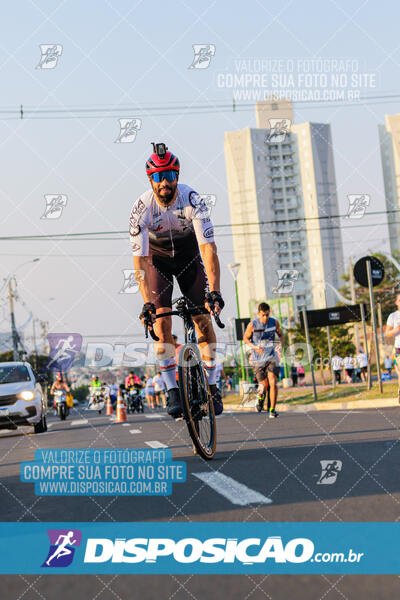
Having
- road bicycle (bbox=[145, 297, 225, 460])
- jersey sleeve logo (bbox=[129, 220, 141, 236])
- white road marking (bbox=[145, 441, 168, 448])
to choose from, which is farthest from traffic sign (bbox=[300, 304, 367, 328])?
jersey sleeve logo (bbox=[129, 220, 141, 236])

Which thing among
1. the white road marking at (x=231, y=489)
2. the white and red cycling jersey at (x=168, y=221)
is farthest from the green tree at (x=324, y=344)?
the white road marking at (x=231, y=489)

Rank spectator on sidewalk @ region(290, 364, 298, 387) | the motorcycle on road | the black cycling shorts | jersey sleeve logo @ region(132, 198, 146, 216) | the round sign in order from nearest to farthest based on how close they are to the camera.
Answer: jersey sleeve logo @ region(132, 198, 146, 216) → the black cycling shorts → the round sign → the motorcycle on road → spectator on sidewalk @ region(290, 364, 298, 387)

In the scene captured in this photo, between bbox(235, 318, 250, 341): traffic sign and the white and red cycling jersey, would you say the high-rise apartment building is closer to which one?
bbox(235, 318, 250, 341): traffic sign

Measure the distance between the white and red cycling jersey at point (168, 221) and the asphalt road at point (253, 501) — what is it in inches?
78.4

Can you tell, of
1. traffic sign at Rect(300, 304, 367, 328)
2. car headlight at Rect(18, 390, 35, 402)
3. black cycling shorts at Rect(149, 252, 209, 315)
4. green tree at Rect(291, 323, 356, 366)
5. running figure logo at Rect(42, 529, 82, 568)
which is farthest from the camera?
green tree at Rect(291, 323, 356, 366)

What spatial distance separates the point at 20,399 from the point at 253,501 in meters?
14.2

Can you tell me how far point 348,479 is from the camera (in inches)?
229

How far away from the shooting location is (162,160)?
7.29m

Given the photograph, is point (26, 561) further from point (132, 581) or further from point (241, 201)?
point (241, 201)

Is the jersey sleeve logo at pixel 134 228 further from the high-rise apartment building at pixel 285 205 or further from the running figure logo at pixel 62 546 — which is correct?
the high-rise apartment building at pixel 285 205

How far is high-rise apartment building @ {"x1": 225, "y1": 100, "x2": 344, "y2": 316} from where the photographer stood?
172 metres

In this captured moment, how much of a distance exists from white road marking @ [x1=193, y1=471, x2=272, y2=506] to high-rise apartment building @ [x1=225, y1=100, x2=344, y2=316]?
162884 mm

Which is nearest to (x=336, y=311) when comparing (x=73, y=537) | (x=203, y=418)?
(x=203, y=418)

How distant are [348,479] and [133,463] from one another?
240 centimetres
